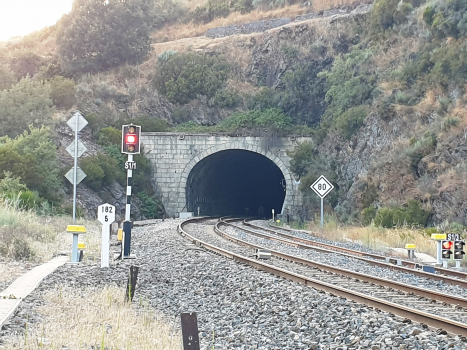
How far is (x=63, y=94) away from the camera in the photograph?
40.0 meters

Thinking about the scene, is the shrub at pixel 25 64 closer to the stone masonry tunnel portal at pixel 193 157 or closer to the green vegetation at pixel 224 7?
the stone masonry tunnel portal at pixel 193 157

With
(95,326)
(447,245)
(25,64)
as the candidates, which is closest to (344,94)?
(447,245)

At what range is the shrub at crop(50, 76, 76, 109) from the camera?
3997 cm

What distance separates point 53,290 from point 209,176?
109 ft

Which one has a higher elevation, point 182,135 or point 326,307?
point 182,135

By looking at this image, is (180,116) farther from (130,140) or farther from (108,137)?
(130,140)

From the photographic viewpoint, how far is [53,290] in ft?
28.8

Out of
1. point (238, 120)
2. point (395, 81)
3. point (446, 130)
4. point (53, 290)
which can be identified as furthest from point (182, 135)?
point (53, 290)

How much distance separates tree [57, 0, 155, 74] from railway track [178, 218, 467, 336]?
37031 mm

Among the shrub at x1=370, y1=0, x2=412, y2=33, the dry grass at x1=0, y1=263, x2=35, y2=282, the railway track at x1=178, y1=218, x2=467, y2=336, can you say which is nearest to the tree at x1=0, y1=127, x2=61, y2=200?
the dry grass at x1=0, y1=263, x2=35, y2=282

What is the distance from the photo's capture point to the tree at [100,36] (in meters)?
47.5

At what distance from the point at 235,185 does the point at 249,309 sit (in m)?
39.5

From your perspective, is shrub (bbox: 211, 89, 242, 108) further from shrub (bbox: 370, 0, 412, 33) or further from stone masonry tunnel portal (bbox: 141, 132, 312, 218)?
shrub (bbox: 370, 0, 412, 33)

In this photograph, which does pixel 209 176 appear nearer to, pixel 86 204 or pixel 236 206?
pixel 236 206
